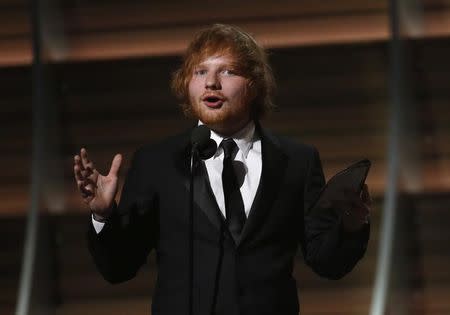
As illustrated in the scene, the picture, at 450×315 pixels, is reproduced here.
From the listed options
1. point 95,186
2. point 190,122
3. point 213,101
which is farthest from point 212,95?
point 190,122

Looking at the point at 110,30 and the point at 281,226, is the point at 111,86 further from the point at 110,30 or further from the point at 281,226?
the point at 281,226

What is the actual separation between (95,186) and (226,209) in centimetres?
28

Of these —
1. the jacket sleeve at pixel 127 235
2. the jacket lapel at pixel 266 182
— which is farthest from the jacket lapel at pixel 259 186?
the jacket sleeve at pixel 127 235

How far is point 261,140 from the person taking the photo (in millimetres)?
2330

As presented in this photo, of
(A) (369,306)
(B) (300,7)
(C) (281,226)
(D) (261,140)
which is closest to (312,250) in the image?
(C) (281,226)

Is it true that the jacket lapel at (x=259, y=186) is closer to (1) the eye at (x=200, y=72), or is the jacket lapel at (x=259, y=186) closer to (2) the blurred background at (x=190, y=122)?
(1) the eye at (x=200, y=72)

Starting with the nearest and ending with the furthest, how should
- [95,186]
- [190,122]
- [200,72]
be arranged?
[95,186] → [200,72] → [190,122]

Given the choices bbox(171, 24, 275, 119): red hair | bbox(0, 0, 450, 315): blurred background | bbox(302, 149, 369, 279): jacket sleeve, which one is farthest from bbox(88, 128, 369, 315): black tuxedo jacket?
bbox(0, 0, 450, 315): blurred background

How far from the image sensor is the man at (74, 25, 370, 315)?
2.17 metres

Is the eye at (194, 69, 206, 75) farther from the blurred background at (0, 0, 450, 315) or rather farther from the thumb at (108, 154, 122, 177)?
the blurred background at (0, 0, 450, 315)

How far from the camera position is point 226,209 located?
2207mm

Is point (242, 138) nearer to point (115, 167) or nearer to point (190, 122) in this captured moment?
point (115, 167)

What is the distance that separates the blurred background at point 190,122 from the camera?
4562 millimetres

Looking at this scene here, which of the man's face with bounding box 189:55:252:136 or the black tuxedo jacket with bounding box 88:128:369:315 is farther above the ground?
the man's face with bounding box 189:55:252:136
